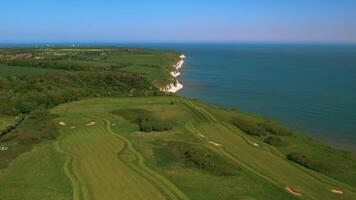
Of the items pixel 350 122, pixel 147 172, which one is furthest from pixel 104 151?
pixel 350 122

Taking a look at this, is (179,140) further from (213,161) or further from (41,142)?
(41,142)

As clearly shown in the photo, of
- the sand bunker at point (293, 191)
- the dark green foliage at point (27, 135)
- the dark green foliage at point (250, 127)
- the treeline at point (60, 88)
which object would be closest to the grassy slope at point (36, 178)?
the dark green foliage at point (27, 135)

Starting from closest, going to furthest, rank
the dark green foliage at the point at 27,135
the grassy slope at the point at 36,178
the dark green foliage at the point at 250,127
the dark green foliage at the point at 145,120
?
1. the grassy slope at the point at 36,178
2. the dark green foliage at the point at 27,135
3. the dark green foliage at the point at 145,120
4. the dark green foliage at the point at 250,127

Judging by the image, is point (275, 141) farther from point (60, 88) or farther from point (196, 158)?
point (60, 88)

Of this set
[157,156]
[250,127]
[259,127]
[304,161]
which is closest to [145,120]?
[250,127]

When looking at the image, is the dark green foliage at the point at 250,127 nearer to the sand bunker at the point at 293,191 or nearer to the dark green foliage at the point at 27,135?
the sand bunker at the point at 293,191

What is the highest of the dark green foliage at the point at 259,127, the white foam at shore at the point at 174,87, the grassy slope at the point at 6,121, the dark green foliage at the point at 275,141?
the dark green foliage at the point at 259,127
